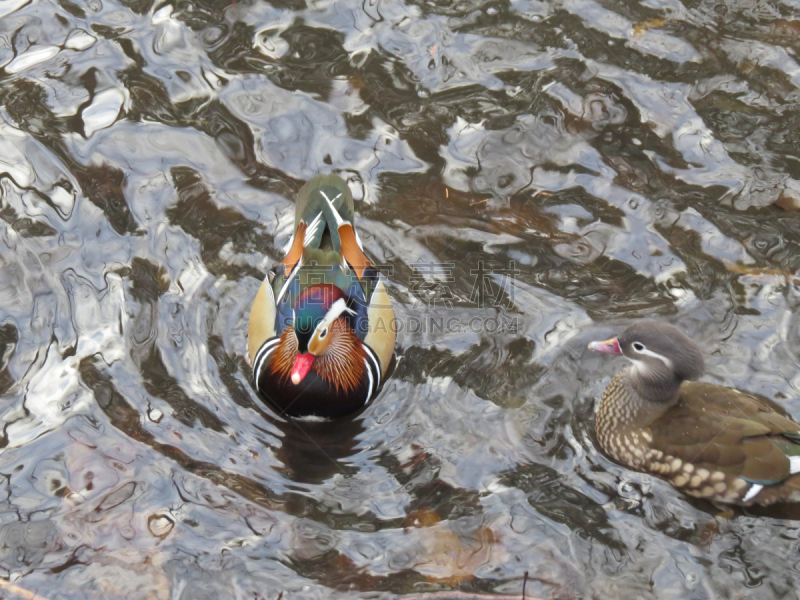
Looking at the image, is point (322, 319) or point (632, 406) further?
point (322, 319)

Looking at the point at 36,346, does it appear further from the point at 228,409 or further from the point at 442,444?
the point at 442,444

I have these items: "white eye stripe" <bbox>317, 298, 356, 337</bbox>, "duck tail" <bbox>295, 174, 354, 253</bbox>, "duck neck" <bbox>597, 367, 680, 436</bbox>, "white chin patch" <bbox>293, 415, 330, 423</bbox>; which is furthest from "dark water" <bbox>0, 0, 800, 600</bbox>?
"white eye stripe" <bbox>317, 298, 356, 337</bbox>

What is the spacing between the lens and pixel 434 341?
5391 mm

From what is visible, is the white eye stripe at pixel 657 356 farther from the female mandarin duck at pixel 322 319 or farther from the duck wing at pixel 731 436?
the female mandarin duck at pixel 322 319

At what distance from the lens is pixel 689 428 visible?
14.6ft

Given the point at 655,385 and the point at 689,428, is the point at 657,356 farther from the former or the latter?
the point at 689,428

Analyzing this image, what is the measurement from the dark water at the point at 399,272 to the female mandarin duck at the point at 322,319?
168mm

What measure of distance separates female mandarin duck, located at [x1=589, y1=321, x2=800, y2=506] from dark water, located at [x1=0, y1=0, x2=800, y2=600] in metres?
0.14

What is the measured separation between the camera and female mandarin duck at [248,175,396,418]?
4988mm

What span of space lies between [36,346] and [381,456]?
2167 mm

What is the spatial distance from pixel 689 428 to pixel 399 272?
2239 millimetres

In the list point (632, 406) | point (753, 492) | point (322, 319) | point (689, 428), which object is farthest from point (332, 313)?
point (753, 492)

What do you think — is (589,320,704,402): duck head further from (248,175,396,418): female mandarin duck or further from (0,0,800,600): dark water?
(248,175,396,418): female mandarin duck

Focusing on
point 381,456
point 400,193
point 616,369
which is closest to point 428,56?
point 400,193
